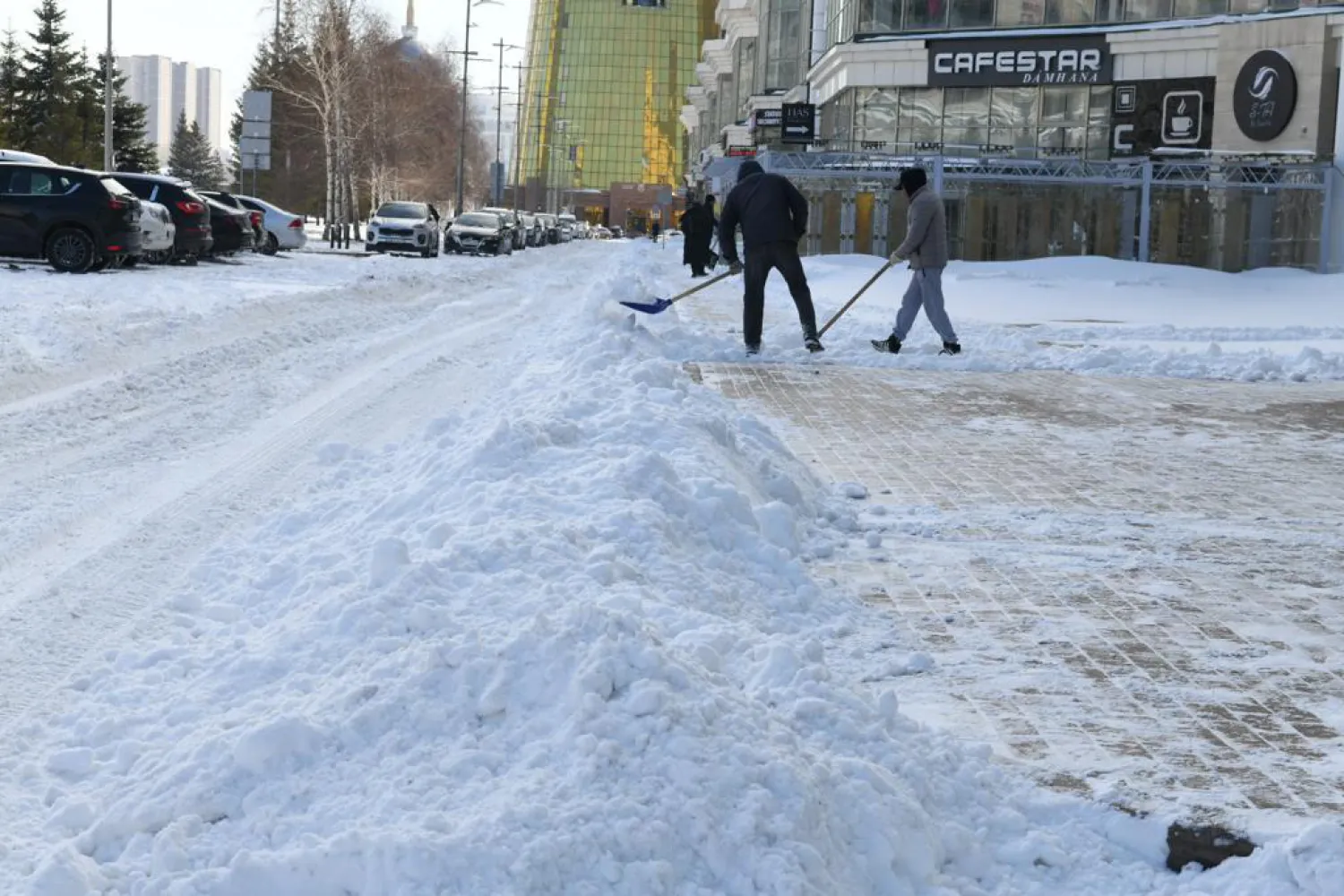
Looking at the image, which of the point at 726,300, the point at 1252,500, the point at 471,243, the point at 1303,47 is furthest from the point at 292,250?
the point at 1252,500

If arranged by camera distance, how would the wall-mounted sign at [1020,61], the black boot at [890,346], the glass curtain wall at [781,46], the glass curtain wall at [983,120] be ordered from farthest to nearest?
1. the glass curtain wall at [781,46]
2. the glass curtain wall at [983,120]
3. the wall-mounted sign at [1020,61]
4. the black boot at [890,346]

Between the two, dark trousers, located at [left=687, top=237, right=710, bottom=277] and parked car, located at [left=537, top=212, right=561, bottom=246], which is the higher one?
parked car, located at [left=537, top=212, right=561, bottom=246]

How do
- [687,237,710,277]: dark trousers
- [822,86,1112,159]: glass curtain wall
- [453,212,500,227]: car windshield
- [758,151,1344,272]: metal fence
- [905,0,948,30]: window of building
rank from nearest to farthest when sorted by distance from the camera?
1. [687,237,710,277]: dark trousers
2. [758,151,1344,272]: metal fence
3. [822,86,1112,159]: glass curtain wall
4. [905,0,948,30]: window of building
5. [453,212,500,227]: car windshield

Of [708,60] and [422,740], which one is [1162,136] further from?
[708,60]

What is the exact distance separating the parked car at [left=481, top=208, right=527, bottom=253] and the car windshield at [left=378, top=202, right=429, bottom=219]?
21.7 ft

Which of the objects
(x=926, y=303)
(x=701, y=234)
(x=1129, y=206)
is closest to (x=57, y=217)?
(x=701, y=234)

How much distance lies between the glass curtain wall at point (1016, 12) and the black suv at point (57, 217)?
23876 mm

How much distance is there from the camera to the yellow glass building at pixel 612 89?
155375mm

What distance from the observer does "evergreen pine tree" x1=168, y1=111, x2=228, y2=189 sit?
91875 mm

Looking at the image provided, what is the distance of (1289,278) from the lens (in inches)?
1235

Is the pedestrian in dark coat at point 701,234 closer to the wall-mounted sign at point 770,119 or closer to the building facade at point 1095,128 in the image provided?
the building facade at point 1095,128

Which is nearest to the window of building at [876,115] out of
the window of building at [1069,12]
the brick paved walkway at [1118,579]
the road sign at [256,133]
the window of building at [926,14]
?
the window of building at [926,14]

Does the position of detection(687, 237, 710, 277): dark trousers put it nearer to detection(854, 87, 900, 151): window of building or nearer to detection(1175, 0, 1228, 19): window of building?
detection(854, 87, 900, 151): window of building

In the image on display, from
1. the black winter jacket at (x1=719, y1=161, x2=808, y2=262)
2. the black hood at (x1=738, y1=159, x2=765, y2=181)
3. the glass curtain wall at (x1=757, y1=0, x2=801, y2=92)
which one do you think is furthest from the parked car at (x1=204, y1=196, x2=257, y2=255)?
the glass curtain wall at (x1=757, y1=0, x2=801, y2=92)
